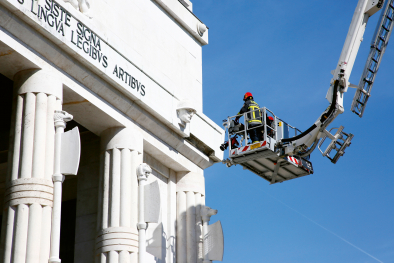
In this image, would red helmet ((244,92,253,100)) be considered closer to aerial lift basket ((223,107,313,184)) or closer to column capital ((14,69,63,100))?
aerial lift basket ((223,107,313,184))

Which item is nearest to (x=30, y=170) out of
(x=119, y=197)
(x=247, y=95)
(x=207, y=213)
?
(x=119, y=197)

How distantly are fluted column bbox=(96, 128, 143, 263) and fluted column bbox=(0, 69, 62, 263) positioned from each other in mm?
3806

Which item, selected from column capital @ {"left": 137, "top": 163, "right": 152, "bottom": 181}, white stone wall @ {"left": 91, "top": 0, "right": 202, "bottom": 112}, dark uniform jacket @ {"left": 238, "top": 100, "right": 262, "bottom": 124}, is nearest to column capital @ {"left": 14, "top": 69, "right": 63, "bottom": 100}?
white stone wall @ {"left": 91, "top": 0, "right": 202, "bottom": 112}

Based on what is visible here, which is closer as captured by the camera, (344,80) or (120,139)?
(120,139)

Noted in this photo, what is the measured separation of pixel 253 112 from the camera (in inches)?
1078

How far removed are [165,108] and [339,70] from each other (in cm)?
865

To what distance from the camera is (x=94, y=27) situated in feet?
71.5

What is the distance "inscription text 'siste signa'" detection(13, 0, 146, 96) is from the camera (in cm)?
1953

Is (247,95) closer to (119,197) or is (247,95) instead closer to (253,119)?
(253,119)

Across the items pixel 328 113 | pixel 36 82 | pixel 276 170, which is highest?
pixel 328 113

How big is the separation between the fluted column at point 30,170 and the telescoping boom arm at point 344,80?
11281 mm

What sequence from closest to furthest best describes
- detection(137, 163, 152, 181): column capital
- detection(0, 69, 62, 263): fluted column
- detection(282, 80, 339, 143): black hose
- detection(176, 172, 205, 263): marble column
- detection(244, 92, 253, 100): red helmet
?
1. detection(0, 69, 62, 263): fluted column
2. detection(137, 163, 152, 181): column capital
3. detection(176, 172, 205, 263): marble column
4. detection(282, 80, 339, 143): black hose
5. detection(244, 92, 253, 100): red helmet

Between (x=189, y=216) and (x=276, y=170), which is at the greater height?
(x=276, y=170)

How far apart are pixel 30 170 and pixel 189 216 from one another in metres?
9.19
